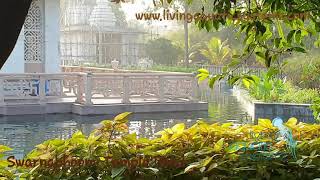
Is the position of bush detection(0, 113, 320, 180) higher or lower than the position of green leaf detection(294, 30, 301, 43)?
lower

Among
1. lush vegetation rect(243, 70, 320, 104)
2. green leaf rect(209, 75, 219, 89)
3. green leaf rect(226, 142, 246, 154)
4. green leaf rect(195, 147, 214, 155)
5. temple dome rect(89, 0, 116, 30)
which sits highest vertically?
temple dome rect(89, 0, 116, 30)

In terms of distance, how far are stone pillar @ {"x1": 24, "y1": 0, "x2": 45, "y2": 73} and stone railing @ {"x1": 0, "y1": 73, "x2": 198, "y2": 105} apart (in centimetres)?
147

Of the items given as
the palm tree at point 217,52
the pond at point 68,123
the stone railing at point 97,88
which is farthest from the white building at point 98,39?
the pond at point 68,123

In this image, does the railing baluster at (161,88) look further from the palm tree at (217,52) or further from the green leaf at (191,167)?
the palm tree at (217,52)

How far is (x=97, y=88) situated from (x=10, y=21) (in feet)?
39.5

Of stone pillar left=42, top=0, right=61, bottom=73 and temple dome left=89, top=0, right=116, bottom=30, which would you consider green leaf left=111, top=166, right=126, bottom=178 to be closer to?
stone pillar left=42, top=0, right=61, bottom=73

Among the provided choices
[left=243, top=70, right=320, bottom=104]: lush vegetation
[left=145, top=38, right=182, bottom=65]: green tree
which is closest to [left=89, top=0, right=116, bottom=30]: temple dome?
[left=145, top=38, right=182, bottom=65]: green tree

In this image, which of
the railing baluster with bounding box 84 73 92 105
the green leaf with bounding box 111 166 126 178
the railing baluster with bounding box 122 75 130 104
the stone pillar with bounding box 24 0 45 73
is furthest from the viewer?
the stone pillar with bounding box 24 0 45 73

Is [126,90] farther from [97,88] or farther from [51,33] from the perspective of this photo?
[51,33]

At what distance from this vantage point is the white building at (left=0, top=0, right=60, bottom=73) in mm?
14820

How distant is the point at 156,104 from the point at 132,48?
71.0ft

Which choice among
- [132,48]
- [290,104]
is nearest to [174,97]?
[290,104]

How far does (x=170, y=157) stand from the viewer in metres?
2.16

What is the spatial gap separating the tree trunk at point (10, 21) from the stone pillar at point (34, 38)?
13.8 meters
